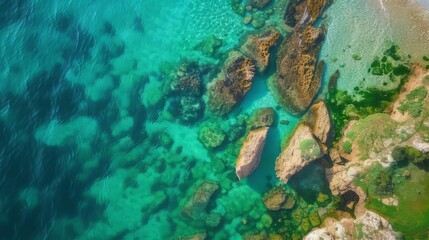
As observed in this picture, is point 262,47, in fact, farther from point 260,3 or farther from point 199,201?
point 199,201

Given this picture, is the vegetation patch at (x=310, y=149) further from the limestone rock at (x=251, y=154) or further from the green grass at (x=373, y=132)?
the limestone rock at (x=251, y=154)

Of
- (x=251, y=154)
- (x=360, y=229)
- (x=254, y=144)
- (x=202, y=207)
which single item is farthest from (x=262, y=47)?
(x=360, y=229)

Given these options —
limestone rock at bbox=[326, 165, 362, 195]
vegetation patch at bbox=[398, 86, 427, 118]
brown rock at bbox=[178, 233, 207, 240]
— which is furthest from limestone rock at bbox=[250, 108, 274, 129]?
brown rock at bbox=[178, 233, 207, 240]

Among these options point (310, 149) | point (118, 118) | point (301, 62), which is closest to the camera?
point (310, 149)

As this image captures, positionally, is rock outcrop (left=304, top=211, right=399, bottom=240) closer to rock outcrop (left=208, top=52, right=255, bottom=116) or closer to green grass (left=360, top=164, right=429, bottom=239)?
green grass (left=360, top=164, right=429, bottom=239)

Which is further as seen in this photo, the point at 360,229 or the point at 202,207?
the point at 202,207

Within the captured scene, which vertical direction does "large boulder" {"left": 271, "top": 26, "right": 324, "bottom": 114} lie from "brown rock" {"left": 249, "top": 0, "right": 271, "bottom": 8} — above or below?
below
